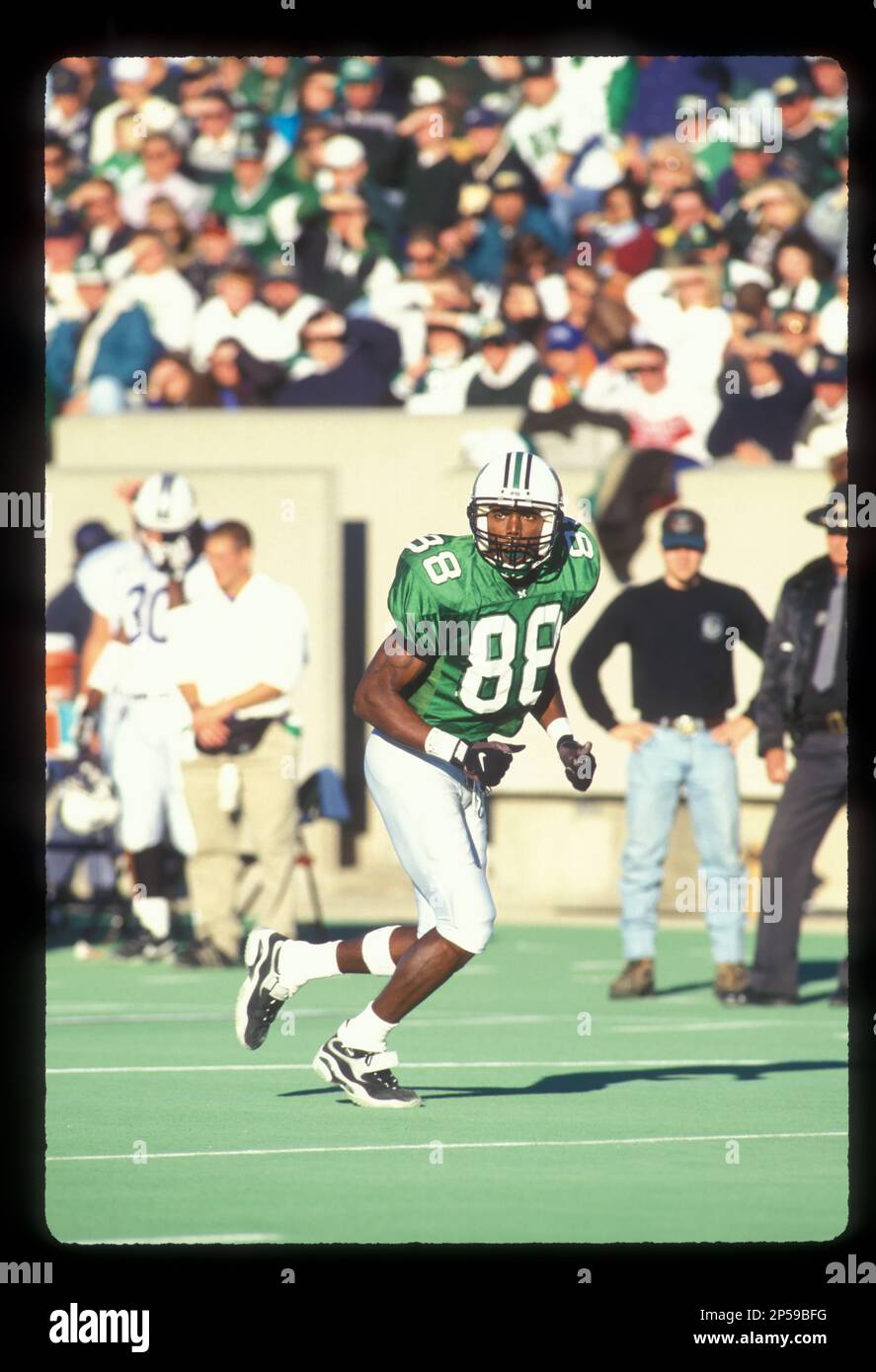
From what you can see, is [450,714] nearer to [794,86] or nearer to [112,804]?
[112,804]

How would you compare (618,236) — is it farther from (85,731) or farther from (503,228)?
(85,731)

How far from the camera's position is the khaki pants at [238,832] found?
14234 mm

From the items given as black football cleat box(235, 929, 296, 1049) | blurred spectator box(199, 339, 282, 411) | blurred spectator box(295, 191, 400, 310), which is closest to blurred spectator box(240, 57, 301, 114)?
blurred spectator box(295, 191, 400, 310)

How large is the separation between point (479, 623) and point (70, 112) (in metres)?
15.2

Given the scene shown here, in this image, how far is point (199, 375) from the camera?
61.0 feet

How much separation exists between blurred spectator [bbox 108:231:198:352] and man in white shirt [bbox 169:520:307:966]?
5.77 meters

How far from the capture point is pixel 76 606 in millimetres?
16688

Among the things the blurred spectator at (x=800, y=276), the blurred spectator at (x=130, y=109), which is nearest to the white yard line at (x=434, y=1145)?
the blurred spectator at (x=800, y=276)

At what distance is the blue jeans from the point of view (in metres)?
12.9

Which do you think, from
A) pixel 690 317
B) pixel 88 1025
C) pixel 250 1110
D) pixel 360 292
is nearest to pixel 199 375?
pixel 360 292

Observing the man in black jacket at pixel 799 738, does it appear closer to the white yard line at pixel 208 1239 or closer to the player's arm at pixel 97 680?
the player's arm at pixel 97 680

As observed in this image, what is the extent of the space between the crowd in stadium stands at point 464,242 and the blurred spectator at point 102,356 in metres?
0.02

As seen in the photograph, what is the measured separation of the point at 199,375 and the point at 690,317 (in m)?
3.31

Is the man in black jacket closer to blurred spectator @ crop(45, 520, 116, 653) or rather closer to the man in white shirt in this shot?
the man in white shirt
